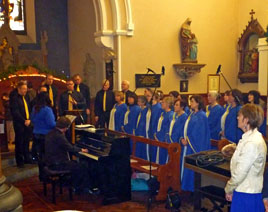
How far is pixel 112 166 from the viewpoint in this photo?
5484mm

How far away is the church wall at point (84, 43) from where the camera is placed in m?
11.2

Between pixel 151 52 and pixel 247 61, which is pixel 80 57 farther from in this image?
pixel 247 61

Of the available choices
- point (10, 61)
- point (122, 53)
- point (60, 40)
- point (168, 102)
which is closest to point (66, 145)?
point (168, 102)

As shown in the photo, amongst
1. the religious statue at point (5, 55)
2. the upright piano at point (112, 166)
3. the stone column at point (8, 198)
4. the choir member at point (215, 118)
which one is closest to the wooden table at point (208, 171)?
the upright piano at point (112, 166)

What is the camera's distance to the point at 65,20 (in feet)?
44.5

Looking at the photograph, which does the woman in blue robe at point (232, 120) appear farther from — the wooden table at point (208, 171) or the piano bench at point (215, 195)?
the piano bench at point (215, 195)

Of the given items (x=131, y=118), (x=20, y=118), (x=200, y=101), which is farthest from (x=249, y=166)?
(x=20, y=118)

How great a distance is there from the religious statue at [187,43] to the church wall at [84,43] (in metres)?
2.36

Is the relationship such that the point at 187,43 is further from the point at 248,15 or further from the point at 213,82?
the point at 248,15

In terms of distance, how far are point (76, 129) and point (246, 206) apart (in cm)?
364

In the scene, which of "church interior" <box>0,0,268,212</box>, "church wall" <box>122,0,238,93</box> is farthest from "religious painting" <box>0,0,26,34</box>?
"church wall" <box>122,0,238,93</box>

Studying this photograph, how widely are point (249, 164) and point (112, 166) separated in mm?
2605

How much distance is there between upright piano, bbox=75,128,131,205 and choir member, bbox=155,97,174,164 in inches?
34.3

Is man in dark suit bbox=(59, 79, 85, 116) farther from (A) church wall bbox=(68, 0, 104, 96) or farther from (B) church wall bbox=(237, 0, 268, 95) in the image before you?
(B) church wall bbox=(237, 0, 268, 95)
